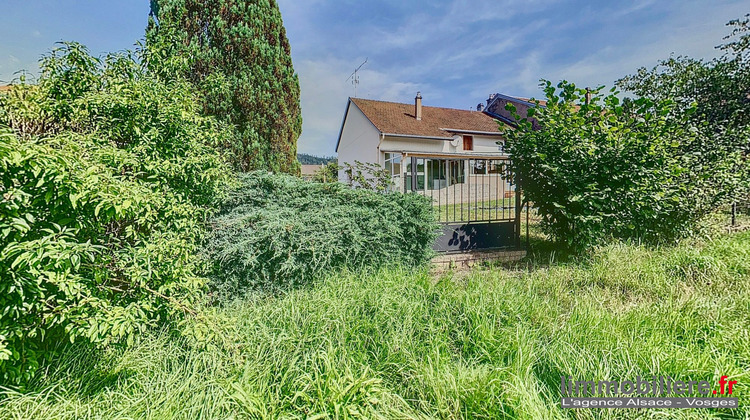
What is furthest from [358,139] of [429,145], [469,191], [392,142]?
[469,191]

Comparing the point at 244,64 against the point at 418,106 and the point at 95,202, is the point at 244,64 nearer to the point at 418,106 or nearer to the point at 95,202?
the point at 95,202

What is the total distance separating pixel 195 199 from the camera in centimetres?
307

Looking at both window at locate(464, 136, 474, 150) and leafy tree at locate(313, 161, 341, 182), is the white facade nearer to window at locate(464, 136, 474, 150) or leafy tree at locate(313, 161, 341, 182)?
window at locate(464, 136, 474, 150)

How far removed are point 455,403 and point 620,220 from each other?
4.39 metres

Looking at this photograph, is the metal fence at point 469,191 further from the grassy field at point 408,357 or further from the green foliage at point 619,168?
the grassy field at point 408,357

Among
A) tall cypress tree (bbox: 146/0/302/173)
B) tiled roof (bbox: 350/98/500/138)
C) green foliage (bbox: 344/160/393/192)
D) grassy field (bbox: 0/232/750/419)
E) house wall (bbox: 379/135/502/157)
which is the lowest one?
grassy field (bbox: 0/232/750/419)

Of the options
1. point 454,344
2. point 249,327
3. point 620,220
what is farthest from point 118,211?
point 620,220

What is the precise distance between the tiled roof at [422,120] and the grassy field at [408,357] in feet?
50.4

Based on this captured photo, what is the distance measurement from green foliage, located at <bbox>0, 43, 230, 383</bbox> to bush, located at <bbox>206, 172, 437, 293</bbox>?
335mm

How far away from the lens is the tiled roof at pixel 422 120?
18375mm

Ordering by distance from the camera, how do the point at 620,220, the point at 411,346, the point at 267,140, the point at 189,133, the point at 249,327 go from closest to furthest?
the point at 411,346 < the point at 249,327 < the point at 189,133 < the point at 620,220 < the point at 267,140

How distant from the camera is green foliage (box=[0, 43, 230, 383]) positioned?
1510mm

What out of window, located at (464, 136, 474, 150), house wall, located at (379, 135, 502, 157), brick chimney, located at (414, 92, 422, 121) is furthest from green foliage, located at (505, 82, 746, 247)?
brick chimney, located at (414, 92, 422, 121)

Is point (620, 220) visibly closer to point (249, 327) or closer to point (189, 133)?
point (249, 327)
